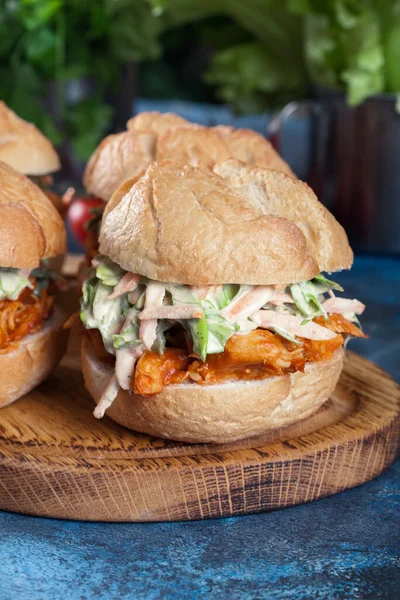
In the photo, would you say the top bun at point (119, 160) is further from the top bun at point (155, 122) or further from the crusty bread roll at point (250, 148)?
the crusty bread roll at point (250, 148)

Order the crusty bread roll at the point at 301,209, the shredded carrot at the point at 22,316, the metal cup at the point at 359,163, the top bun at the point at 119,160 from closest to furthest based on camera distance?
the crusty bread roll at the point at 301,209 < the shredded carrot at the point at 22,316 < the top bun at the point at 119,160 < the metal cup at the point at 359,163

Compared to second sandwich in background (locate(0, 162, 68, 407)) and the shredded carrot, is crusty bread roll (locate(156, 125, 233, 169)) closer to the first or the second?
second sandwich in background (locate(0, 162, 68, 407))

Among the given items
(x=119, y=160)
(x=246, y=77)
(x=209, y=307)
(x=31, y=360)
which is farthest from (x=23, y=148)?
(x=246, y=77)

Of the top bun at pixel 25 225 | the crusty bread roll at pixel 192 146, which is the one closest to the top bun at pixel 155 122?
the crusty bread roll at pixel 192 146

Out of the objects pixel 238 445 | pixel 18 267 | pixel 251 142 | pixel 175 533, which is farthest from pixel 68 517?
pixel 251 142

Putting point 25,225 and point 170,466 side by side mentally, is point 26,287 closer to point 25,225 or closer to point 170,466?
point 25,225

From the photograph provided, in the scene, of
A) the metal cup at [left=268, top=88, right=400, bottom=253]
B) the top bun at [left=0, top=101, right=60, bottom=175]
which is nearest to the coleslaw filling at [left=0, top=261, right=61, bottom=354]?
the top bun at [left=0, top=101, right=60, bottom=175]
